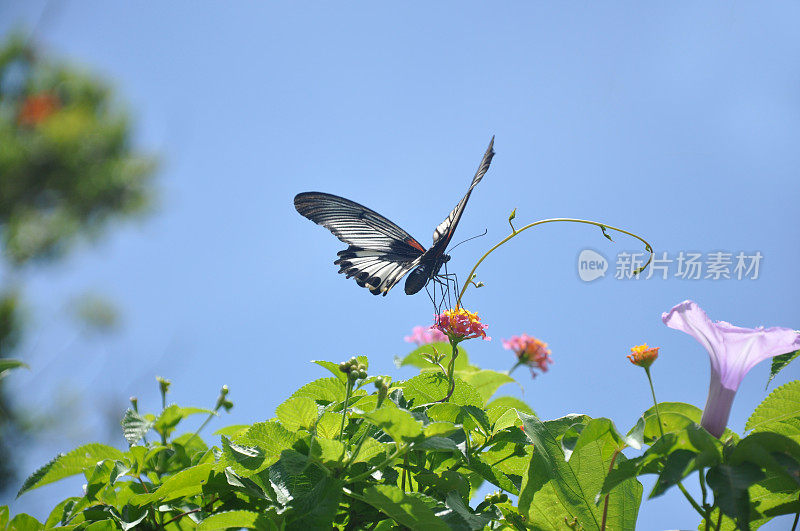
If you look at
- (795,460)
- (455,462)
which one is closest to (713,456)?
(795,460)

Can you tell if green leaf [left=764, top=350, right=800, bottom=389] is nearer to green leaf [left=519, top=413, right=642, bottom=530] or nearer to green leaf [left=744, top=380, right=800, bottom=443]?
green leaf [left=744, top=380, right=800, bottom=443]

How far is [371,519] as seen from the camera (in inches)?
26.0

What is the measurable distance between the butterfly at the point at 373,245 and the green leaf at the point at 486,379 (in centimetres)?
22

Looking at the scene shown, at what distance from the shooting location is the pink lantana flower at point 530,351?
3.73 feet

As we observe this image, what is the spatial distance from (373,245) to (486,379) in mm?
494

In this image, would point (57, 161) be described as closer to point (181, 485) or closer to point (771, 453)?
point (181, 485)

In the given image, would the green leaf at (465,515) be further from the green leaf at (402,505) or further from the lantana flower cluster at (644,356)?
the lantana flower cluster at (644,356)

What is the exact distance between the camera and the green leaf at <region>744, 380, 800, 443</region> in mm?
629

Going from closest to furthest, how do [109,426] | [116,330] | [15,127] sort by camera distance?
[109,426] < [116,330] < [15,127]

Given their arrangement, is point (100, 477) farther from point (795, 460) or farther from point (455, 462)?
point (795, 460)

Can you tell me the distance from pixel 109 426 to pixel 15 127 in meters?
5.44

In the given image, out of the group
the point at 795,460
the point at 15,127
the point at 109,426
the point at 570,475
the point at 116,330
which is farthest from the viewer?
the point at 15,127

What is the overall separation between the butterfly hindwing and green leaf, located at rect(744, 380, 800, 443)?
739mm

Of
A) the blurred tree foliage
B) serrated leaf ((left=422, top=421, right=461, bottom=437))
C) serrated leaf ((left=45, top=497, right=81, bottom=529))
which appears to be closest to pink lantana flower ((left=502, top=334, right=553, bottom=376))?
serrated leaf ((left=422, top=421, right=461, bottom=437))
